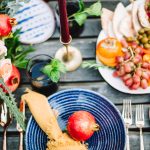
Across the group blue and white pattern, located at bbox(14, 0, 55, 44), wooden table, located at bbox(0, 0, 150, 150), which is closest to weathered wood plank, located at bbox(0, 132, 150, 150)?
wooden table, located at bbox(0, 0, 150, 150)

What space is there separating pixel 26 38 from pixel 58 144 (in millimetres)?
396

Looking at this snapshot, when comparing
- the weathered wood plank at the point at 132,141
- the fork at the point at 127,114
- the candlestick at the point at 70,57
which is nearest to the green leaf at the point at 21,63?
the candlestick at the point at 70,57

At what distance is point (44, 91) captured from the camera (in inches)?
52.5

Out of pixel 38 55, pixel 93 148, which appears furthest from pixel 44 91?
pixel 93 148

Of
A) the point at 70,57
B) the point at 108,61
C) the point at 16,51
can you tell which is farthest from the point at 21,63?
the point at 108,61

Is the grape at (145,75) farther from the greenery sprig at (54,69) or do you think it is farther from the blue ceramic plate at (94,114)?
the greenery sprig at (54,69)

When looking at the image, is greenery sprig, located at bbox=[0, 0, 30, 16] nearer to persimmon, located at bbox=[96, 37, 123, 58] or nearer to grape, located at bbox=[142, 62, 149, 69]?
persimmon, located at bbox=[96, 37, 123, 58]

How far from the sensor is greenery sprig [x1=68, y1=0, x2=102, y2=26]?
1.32 m

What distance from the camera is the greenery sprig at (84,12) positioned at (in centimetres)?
132

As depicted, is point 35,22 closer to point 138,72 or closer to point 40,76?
point 40,76

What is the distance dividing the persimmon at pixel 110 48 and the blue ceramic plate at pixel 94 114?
0.42 ft

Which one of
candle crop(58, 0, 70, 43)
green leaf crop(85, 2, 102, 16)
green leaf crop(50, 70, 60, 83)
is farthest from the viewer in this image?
green leaf crop(85, 2, 102, 16)

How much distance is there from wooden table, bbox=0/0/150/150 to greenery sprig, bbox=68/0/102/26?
0.28 ft

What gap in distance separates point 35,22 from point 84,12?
0.18 m
